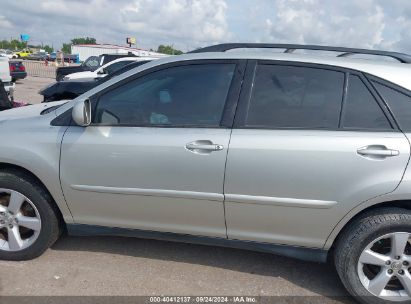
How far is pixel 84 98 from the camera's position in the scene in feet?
10.1

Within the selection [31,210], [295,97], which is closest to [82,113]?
[31,210]

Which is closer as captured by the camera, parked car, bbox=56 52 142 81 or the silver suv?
the silver suv

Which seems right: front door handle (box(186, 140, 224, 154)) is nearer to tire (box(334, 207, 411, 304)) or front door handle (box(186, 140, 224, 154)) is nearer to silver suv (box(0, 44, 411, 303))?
silver suv (box(0, 44, 411, 303))

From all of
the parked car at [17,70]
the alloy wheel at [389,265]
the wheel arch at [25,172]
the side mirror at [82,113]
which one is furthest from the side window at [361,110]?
the parked car at [17,70]

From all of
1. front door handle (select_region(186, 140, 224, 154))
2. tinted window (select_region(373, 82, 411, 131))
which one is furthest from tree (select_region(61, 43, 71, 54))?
tinted window (select_region(373, 82, 411, 131))

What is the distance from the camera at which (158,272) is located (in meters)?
3.23

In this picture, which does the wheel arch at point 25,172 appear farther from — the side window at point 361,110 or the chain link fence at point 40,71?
the chain link fence at point 40,71

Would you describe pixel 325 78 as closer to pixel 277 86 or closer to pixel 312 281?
pixel 277 86

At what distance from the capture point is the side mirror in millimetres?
2879

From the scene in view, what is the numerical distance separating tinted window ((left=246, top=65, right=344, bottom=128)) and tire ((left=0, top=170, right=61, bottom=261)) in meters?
1.69

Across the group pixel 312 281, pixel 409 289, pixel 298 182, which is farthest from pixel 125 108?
pixel 409 289

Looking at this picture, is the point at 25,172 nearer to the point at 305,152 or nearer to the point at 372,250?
the point at 305,152

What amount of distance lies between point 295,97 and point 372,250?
1.20 meters

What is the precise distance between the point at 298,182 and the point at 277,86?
685mm
